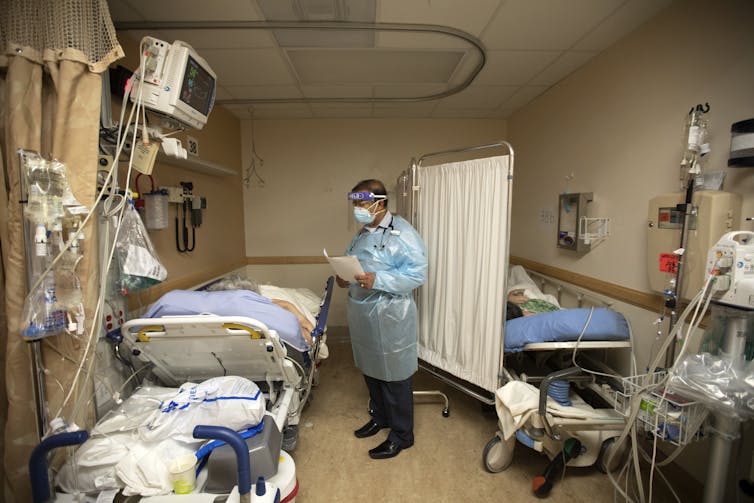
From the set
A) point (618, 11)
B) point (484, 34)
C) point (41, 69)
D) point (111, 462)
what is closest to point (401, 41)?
point (484, 34)

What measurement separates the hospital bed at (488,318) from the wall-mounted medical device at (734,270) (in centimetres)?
64

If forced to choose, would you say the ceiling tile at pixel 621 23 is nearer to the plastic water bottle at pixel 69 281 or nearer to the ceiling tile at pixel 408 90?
the ceiling tile at pixel 408 90

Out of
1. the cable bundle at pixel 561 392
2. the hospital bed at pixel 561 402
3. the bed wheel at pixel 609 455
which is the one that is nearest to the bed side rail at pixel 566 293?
the hospital bed at pixel 561 402

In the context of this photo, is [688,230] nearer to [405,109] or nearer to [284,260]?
Answer: [405,109]

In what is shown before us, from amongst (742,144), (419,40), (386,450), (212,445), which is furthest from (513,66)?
(212,445)

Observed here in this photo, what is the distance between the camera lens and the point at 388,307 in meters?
1.95

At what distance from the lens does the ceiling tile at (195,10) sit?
1.71 meters

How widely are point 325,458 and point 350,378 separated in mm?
960

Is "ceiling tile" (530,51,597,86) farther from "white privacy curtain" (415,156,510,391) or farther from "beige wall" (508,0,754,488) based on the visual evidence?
"white privacy curtain" (415,156,510,391)

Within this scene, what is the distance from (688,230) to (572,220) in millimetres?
951

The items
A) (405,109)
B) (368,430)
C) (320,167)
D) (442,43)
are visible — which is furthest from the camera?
(320,167)

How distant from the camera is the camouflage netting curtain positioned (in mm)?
1195

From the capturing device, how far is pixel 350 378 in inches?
116

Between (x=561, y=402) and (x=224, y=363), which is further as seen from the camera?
(x=561, y=402)
